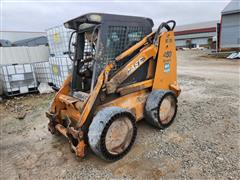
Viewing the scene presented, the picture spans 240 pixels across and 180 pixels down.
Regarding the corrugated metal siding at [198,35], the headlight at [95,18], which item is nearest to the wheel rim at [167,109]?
the headlight at [95,18]

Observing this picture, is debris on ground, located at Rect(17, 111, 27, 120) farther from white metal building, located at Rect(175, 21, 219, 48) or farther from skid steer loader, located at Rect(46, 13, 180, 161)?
white metal building, located at Rect(175, 21, 219, 48)

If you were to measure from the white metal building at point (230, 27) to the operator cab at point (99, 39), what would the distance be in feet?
46.1

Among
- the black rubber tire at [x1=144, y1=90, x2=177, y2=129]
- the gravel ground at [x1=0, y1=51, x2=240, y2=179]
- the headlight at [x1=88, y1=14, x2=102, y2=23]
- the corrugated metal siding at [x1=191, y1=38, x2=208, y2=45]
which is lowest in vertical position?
the gravel ground at [x1=0, y1=51, x2=240, y2=179]

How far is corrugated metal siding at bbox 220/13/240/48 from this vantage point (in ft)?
46.1

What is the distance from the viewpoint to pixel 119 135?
2449 mm

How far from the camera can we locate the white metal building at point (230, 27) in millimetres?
14023

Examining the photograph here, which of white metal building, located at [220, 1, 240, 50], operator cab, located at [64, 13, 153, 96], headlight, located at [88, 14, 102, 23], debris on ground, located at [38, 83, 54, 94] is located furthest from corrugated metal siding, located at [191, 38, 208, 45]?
headlight, located at [88, 14, 102, 23]

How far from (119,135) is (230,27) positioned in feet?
52.0

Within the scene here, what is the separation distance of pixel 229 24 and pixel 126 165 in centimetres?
1609

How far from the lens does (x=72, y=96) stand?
3.04 meters

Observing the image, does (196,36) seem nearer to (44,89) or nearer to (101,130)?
(44,89)

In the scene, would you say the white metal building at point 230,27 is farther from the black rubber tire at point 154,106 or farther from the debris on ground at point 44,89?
the black rubber tire at point 154,106

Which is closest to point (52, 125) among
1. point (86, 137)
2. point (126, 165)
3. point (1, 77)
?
point (86, 137)

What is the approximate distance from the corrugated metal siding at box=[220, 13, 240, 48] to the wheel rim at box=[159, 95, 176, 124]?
1374cm
